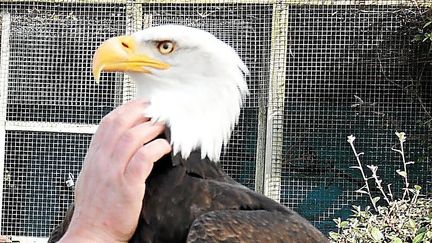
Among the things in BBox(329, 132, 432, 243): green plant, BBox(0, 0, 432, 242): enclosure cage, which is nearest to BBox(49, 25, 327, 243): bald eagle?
BBox(329, 132, 432, 243): green plant

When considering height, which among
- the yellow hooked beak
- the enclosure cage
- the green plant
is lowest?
the green plant

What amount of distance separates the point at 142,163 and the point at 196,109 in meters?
0.41

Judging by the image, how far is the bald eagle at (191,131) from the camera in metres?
2.20

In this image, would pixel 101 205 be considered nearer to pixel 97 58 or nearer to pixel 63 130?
pixel 97 58

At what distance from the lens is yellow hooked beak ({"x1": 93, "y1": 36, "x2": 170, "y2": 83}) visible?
7.55 feet

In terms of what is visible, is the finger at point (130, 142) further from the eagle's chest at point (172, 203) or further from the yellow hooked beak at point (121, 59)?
the yellow hooked beak at point (121, 59)

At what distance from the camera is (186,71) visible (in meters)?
2.36

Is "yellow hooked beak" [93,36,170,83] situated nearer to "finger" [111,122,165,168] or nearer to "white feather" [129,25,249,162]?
"white feather" [129,25,249,162]

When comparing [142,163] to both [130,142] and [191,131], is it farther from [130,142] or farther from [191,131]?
[191,131]

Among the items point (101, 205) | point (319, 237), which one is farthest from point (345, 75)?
point (101, 205)

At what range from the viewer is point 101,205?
6.41ft

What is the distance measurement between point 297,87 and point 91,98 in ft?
4.75

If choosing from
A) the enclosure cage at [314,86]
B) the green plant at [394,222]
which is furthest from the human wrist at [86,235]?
the enclosure cage at [314,86]

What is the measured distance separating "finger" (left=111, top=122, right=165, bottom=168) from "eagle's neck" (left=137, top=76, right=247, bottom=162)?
0.52 ft
